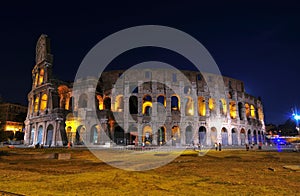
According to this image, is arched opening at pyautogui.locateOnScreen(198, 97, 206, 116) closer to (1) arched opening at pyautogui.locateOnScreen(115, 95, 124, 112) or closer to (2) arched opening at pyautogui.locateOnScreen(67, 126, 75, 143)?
(1) arched opening at pyautogui.locateOnScreen(115, 95, 124, 112)

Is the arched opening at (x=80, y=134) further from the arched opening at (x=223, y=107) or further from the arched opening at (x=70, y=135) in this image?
the arched opening at (x=223, y=107)

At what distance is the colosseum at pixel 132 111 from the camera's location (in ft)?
108

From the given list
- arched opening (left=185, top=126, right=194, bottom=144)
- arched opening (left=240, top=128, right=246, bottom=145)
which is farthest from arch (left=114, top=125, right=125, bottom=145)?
arched opening (left=240, top=128, right=246, bottom=145)

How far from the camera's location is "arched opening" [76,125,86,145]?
32166mm

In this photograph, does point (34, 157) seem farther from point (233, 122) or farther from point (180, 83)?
point (233, 122)

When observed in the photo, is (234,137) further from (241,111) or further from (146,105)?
(146,105)

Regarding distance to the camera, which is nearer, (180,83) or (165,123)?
(165,123)

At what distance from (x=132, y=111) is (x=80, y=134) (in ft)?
37.2

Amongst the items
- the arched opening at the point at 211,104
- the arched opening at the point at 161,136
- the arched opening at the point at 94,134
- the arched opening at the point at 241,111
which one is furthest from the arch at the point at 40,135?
the arched opening at the point at 241,111

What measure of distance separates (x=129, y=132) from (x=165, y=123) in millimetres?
6201

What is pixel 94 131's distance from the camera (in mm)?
33750

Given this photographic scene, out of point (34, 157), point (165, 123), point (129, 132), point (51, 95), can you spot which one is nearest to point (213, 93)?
point (165, 123)

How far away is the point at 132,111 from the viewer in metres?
41.3

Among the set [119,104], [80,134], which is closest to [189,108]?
[119,104]
